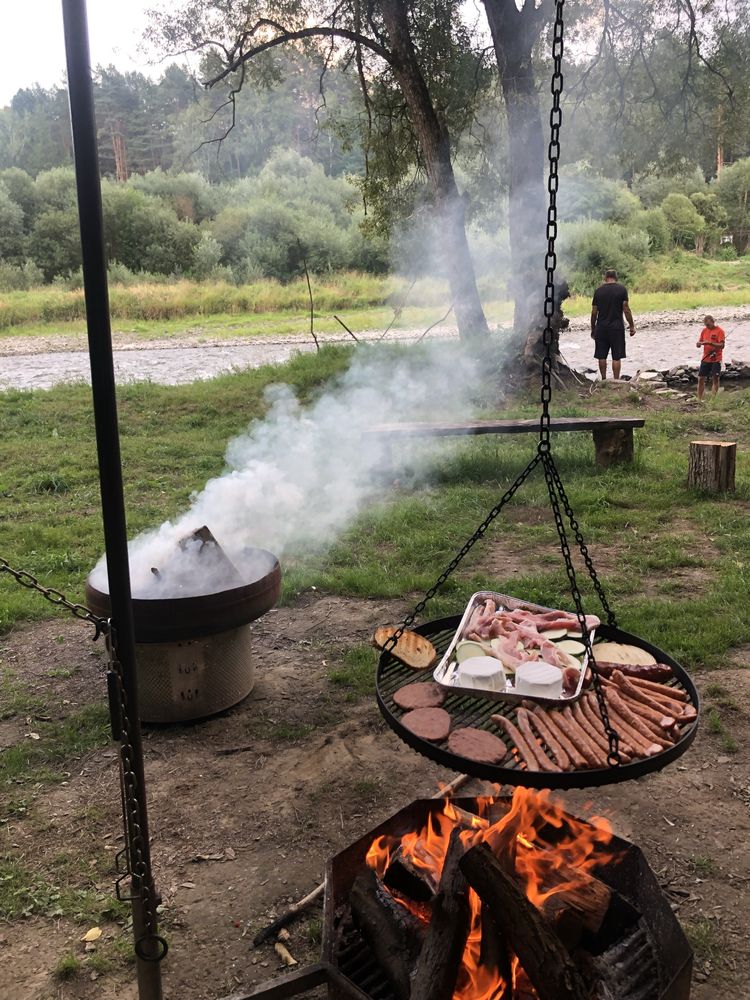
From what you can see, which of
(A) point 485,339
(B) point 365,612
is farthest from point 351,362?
(B) point 365,612

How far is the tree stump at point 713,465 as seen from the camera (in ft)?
26.1

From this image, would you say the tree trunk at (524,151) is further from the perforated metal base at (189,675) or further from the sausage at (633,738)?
the sausage at (633,738)

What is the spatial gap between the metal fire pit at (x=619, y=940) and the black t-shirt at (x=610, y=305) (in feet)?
42.5

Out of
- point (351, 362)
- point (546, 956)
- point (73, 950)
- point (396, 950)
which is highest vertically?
point (351, 362)

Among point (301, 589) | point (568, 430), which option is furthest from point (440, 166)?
point (301, 589)

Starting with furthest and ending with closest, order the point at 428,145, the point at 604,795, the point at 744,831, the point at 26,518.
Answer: the point at 428,145 → the point at 26,518 → the point at 604,795 → the point at 744,831

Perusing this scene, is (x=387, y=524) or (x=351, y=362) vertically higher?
(x=351, y=362)

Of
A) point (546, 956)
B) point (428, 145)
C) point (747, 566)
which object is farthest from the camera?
point (428, 145)

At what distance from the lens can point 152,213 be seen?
109ft

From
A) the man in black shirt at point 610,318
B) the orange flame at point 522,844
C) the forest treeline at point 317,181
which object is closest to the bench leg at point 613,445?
the man in black shirt at point 610,318

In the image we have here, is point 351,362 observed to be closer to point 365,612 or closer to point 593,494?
point 593,494

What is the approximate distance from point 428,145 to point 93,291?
42.1 feet

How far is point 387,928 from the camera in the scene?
8.16ft

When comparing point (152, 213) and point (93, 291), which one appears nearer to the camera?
point (93, 291)
